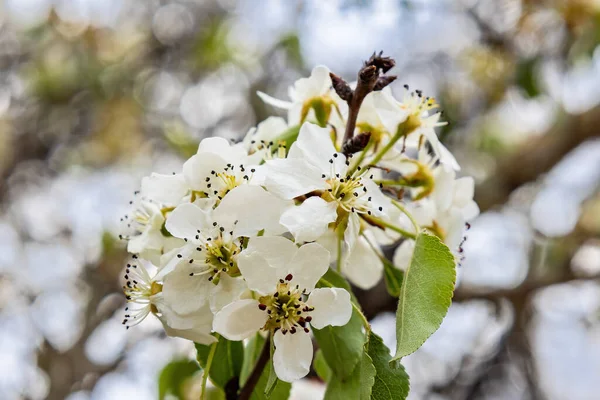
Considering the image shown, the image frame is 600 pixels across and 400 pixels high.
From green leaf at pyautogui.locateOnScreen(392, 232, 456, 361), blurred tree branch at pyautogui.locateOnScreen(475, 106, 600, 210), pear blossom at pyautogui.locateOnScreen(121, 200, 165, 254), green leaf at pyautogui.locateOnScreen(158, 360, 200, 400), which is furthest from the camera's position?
blurred tree branch at pyautogui.locateOnScreen(475, 106, 600, 210)

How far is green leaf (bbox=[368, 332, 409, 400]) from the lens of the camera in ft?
1.61

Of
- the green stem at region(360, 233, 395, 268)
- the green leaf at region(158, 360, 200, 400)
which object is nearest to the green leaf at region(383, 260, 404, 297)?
the green stem at region(360, 233, 395, 268)

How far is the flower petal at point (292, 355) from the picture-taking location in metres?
0.49

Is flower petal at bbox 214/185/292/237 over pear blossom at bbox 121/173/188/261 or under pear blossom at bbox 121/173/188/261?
over

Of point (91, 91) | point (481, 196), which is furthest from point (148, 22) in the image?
point (481, 196)

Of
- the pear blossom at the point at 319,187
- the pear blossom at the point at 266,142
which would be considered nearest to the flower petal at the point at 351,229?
the pear blossom at the point at 319,187

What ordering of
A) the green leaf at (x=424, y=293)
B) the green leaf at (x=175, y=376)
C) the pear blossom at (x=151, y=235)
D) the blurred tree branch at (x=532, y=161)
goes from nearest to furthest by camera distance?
the green leaf at (x=424, y=293)
the pear blossom at (x=151, y=235)
the green leaf at (x=175, y=376)
the blurred tree branch at (x=532, y=161)

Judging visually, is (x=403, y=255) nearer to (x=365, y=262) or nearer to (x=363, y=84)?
(x=365, y=262)

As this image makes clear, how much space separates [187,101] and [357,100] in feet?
6.65

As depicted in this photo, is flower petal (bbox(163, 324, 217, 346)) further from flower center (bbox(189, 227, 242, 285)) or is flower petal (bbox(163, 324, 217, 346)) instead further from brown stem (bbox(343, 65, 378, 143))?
brown stem (bbox(343, 65, 378, 143))

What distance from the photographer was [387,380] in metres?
0.50

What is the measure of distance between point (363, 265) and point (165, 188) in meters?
0.23

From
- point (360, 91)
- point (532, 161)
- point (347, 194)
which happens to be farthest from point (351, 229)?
point (532, 161)

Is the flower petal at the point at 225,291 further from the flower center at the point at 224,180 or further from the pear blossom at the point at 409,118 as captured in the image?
the pear blossom at the point at 409,118
